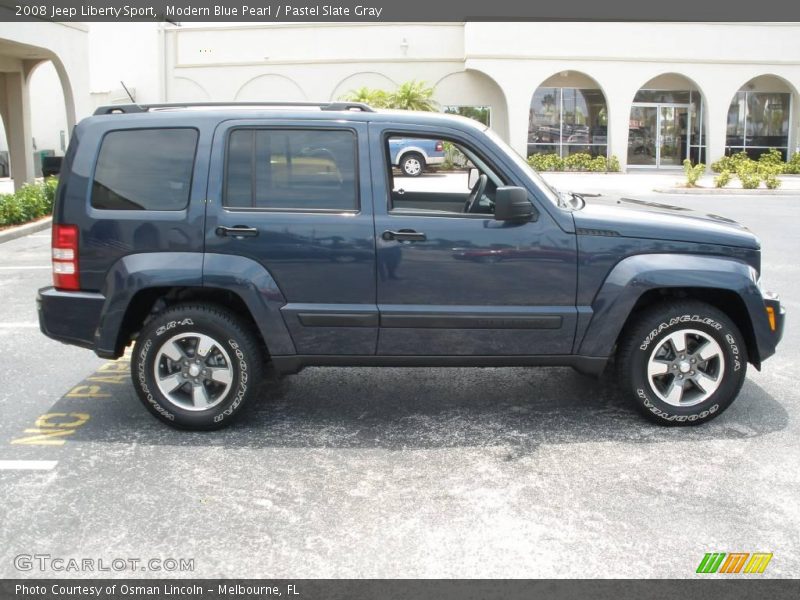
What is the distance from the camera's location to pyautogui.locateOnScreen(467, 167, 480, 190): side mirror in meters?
5.90

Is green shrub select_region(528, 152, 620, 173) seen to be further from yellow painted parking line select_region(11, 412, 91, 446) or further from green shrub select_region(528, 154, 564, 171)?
yellow painted parking line select_region(11, 412, 91, 446)

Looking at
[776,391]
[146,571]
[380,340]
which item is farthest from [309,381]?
[776,391]

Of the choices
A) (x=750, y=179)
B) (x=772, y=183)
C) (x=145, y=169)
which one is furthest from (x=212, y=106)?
(x=750, y=179)

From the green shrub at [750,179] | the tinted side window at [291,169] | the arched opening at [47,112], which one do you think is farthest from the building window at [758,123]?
the tinted side window at [291,169]

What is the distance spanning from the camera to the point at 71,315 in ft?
17.5

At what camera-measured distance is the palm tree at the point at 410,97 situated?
109ft

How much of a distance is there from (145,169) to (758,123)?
33789 millimetres

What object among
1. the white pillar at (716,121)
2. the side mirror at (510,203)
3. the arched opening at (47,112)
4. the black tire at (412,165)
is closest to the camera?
the side mirror at (510,203)

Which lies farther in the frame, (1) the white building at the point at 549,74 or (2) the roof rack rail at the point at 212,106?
(1) the white building at the point at 549,74

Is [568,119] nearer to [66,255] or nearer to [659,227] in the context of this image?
[659,227]

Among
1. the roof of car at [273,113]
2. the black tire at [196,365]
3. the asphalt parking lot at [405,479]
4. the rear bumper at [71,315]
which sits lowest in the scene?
the asphalt parking lot at [405,479]

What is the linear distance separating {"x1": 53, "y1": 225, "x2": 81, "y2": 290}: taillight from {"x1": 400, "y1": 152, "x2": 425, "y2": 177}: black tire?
218 centimetres

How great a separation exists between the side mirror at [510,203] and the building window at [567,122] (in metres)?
30.1

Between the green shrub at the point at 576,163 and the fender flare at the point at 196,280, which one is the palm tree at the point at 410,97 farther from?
the fender flare at the point at 196,280
